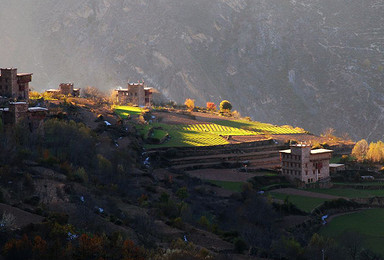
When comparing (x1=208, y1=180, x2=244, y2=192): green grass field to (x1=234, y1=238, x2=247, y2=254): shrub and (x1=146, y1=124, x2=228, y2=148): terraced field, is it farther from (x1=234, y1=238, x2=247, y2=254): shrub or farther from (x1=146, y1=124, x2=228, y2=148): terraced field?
(x1=234, y1=238, x2=247, y2=254): shrub

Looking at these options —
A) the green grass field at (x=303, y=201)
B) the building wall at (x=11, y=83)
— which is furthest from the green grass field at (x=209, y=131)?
the green grass field at (x=303, y=201)

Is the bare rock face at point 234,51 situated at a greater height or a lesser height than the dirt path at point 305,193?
greater

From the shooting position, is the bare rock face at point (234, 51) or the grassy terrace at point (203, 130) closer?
the grassy terrace at point (203, 130)

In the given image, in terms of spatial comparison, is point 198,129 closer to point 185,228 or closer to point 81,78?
point 185,228

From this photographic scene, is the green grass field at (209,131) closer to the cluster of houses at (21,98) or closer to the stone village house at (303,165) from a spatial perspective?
the stone village house at (303,165)

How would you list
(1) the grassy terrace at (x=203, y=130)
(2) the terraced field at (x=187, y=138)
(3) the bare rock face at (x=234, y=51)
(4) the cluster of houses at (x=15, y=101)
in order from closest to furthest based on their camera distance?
(4) the cluster of houses at (x=15, y=101)
(2) the terraced field at (x=187, y=138)
(1) the grassy terrace at (x=203, y=130)
(3) the bare rock face at (x=234, y=51)

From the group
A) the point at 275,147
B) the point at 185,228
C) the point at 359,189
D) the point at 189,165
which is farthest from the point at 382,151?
the point at 185,228

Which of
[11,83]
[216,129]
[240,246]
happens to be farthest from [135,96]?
A: [240,246]
